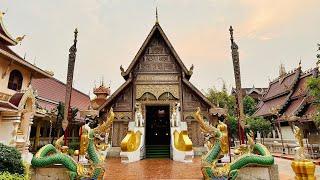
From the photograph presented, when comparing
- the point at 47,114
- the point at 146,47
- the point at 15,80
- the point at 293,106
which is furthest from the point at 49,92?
the point at 293,106

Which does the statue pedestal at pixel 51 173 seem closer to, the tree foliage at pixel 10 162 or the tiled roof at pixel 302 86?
the tree foliage at pixel 10 162

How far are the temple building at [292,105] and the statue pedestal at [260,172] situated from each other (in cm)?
1139

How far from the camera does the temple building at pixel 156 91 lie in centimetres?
1237

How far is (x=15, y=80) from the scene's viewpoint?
1400 cm

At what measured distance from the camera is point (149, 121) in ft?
55.7

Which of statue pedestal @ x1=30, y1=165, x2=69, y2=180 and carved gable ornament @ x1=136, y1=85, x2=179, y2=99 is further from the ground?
carved gable ornament @ x1=136, y1=85, x2=179, y2=99

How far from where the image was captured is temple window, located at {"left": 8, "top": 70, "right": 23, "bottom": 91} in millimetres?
13590

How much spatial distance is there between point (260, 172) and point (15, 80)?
574 inches

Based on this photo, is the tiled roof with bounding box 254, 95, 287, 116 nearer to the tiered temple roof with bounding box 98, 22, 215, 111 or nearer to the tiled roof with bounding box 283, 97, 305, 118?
the tiled roof with bounding box 283, 97, 305, 118

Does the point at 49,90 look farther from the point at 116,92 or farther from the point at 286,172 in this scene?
the point at 286,172

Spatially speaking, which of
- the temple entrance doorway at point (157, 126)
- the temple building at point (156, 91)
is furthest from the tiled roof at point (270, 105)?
the temple building at point (156, 91)

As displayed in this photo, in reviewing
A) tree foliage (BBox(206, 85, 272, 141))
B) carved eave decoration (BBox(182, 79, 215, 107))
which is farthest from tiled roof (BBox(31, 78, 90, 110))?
tree foliage (BBox(206, 85, 272, 141))

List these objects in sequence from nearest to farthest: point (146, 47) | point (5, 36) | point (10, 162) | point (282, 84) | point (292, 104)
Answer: point (10, 162), point (146, 47), point (5, 36), point (292, 104), point (282, 84)

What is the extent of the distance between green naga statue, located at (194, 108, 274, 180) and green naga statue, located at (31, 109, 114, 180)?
2.62m
